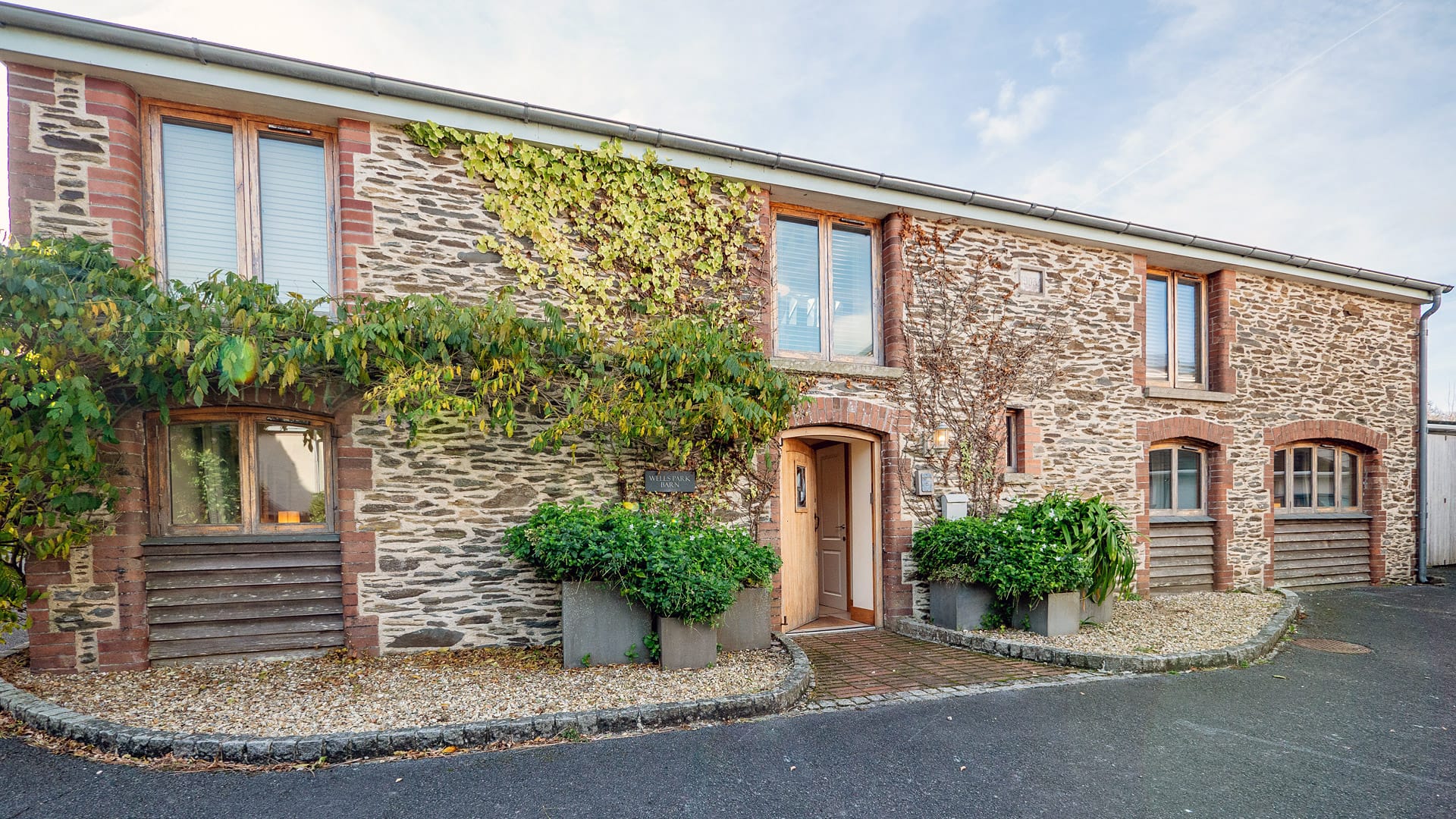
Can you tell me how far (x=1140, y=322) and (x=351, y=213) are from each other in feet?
30.9

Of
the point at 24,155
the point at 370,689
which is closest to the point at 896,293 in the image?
the point at 370,689

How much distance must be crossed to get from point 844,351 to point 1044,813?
504cm

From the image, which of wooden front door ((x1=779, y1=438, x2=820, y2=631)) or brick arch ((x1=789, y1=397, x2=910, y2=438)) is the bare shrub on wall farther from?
wooden front door ((x1=779, y1=438, x2=820, y2=631))

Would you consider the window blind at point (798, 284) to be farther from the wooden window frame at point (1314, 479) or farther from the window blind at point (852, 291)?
the wooden window frame at point (1314, 479)

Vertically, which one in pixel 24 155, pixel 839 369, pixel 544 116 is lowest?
pixel 839 369

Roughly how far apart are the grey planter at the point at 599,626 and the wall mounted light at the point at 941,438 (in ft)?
12.8

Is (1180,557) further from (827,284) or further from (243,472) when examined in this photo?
(243,472)

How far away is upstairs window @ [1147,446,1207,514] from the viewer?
9.03 m

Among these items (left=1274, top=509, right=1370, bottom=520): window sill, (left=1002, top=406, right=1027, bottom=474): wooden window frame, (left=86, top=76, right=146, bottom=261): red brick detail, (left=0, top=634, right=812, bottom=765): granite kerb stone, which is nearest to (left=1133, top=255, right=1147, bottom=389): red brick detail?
(left=1002, top=406, right=1027, bottom=474): wooden window frame

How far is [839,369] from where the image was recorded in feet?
22.8

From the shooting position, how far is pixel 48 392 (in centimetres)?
411

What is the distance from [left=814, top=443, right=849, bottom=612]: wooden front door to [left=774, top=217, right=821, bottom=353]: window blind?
151 cm

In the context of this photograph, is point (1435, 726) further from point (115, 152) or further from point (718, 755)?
point (115, 152)

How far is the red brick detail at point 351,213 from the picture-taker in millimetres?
5605
